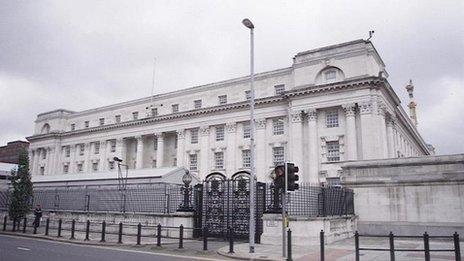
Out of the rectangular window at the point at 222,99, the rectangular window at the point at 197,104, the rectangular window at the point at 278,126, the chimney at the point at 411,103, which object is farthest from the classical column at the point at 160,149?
the chimney at the point at 411,103

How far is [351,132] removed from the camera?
4469 cm

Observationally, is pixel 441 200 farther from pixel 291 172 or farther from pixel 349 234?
pixel 291 172

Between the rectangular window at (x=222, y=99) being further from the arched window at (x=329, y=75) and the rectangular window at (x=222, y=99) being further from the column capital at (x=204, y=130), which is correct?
the arched window at (x=329, y=75)

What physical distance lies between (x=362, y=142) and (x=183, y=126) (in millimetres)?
26942

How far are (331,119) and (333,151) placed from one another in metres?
3.85

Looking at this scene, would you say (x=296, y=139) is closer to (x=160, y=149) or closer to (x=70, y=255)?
(x=160, y=149)

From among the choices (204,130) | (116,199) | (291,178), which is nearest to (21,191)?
(116,199)

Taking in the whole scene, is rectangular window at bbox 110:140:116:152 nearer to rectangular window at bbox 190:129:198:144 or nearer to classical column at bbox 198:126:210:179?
rectangular window at bbox 190:129:198:144

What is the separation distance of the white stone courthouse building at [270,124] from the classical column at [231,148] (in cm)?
14

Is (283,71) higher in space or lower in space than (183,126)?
higher

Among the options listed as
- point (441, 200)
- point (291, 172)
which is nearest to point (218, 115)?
point (441, 200)

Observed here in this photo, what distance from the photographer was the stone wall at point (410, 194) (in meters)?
23.7

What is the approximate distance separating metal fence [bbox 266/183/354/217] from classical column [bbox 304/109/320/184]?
22.0 m

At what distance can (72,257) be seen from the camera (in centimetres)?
1422
